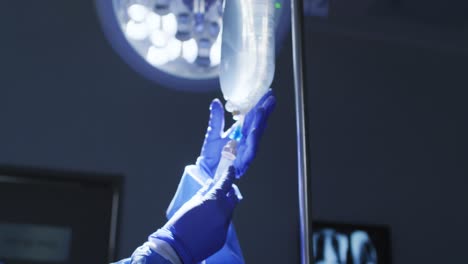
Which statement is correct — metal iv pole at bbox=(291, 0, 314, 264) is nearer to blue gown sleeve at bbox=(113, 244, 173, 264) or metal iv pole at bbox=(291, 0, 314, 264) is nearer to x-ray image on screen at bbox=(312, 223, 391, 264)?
blue gown sleeve at bbox=(113, 244, 173, 264)

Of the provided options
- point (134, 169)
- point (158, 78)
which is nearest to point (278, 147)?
point (134, 169)

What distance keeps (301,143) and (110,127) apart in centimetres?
205

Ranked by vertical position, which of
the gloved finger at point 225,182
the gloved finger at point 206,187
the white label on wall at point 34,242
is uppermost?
the gloved finger at point 225,182

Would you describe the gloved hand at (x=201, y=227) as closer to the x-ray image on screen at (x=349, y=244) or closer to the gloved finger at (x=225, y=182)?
the gloved finger at (x=225, y=182)

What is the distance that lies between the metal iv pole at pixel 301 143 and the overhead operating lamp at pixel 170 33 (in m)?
0.24

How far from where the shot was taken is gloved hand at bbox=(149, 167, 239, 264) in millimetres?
938

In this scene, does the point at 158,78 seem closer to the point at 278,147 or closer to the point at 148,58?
the point at 148,58

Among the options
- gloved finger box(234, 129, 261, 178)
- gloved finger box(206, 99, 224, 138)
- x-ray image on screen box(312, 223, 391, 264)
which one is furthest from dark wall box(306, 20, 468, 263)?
gloved finger box(234, 129, 261, 178)

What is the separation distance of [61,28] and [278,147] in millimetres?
1086

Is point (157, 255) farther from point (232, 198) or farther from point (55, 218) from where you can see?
point (55, 218)

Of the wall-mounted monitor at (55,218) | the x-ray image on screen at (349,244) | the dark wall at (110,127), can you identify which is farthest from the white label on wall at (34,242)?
the x-ray image on screen at (349,244)

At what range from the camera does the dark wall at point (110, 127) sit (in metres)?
2.70

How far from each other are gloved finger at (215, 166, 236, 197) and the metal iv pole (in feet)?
0.63

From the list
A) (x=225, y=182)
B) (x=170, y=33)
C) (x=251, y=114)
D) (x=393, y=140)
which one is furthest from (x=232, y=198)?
(x=393, y=140)
